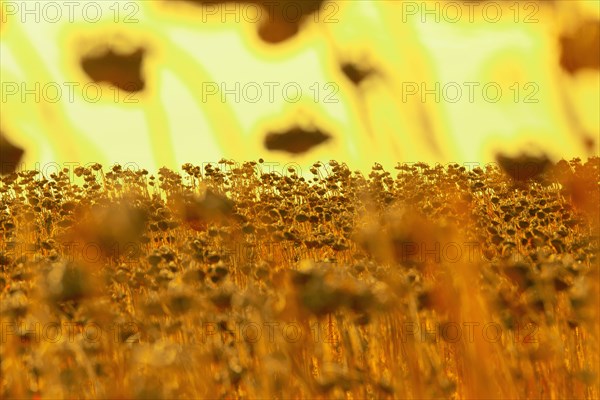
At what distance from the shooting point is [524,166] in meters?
9.11

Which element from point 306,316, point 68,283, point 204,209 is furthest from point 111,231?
point 306,316

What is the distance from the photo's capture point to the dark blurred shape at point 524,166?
8.54m

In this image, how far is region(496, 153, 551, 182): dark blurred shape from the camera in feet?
28.0

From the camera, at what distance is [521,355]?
4219mm

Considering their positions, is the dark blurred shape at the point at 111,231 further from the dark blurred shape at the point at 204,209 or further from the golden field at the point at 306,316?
the dark blurred shape at the point at 204,209

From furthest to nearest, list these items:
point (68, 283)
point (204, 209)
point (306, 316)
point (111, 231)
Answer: point (204, 209)
point (111, 231)
point (68, 283)
point (306, 316)

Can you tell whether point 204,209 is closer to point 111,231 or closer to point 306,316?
point 111,231

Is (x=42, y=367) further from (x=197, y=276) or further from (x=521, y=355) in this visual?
(x=521, y=355)

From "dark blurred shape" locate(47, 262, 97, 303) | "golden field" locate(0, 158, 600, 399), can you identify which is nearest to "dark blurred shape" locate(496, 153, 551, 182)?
"golden field" locate(0, 158, 600, 399)

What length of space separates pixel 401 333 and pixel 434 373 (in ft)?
3.26

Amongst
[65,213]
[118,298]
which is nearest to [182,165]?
[65,213]

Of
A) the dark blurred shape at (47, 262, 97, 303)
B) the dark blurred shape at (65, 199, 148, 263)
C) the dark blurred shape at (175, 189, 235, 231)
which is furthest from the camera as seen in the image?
the dark blurred shape at (175, 189, 235, 231)

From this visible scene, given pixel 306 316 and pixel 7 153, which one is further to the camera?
pixel 7 153

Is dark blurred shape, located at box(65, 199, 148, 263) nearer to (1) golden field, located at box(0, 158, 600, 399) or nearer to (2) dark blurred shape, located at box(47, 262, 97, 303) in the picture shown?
(1) golden field, located at box(0, 158, 600, 399)
